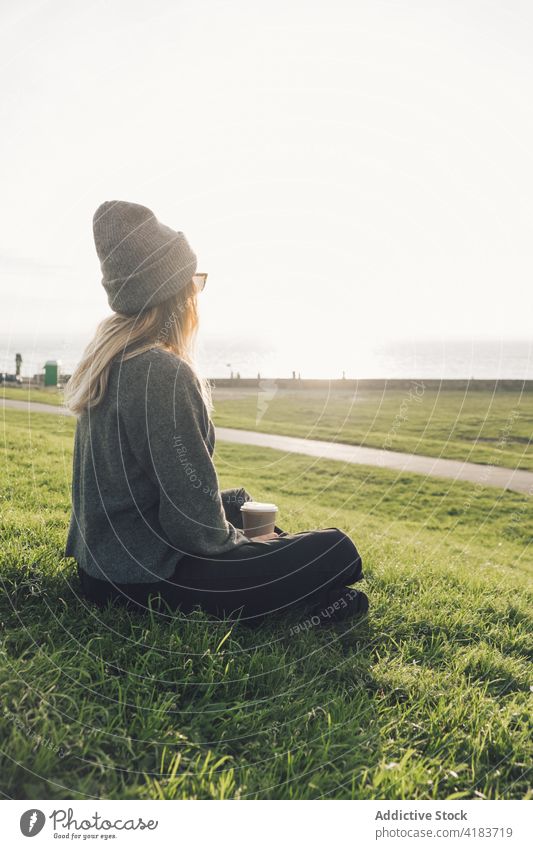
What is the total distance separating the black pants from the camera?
112 inches

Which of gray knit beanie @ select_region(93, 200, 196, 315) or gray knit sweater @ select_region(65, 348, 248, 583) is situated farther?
gray knit beanie @ select_region(93, 200, 196, 315)

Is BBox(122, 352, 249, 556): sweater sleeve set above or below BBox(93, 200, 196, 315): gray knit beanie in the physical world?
below

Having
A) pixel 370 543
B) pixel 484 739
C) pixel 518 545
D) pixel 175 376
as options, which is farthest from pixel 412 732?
pixel 518 545

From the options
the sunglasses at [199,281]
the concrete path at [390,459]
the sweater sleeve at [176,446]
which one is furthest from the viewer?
the concrete path at [390,459]

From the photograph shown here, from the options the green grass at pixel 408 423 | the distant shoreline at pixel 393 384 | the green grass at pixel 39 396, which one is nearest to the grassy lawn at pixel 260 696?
the green grass at pixel 408 423

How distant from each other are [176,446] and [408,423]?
15.0 metres

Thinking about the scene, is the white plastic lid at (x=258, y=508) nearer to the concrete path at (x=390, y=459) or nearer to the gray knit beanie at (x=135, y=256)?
the gray knit beanie at (x=135, y=256)

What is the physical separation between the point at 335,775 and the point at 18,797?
3.42ft

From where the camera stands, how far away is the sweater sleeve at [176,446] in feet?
8.63

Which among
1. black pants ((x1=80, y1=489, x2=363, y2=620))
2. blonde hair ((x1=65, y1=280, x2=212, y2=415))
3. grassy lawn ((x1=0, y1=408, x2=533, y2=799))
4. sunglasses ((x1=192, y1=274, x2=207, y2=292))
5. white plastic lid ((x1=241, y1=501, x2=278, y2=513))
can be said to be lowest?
grassy lawn ((x1=0, y1=408, x2=533, y2=799))

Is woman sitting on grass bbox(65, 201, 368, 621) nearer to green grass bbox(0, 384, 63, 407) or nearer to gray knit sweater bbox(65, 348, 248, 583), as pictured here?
gray knit sweater bbox(65, 348, 248, 583)

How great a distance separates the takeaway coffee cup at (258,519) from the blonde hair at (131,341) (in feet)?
2.22

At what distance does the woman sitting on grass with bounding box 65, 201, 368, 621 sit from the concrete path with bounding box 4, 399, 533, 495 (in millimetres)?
8172
